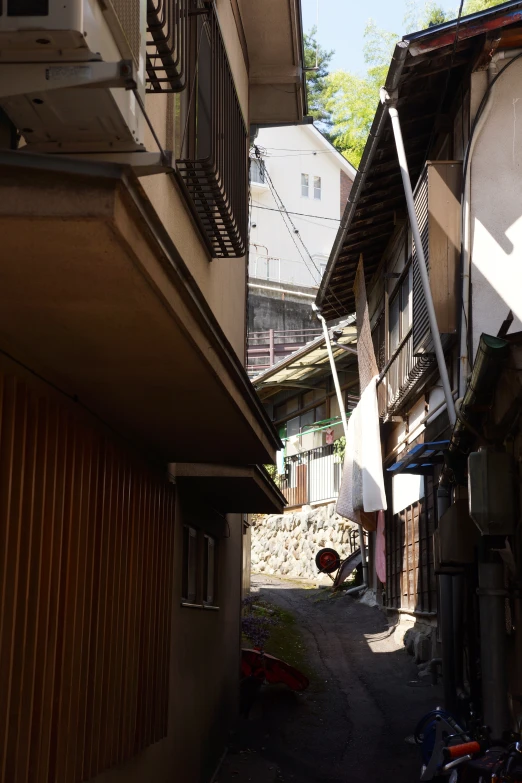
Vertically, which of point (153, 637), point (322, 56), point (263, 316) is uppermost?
point (322, 56)

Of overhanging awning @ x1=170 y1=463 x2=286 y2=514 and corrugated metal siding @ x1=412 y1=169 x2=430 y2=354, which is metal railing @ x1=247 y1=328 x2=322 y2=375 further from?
overhanging awning @ x1=170 y1=463 x2=286 y2=514

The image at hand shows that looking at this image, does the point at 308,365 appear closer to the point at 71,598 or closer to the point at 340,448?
the point at 340,448

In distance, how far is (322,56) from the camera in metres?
51.6

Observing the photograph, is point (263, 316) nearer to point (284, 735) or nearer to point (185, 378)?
point (284, 735)

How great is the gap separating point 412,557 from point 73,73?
16489mm

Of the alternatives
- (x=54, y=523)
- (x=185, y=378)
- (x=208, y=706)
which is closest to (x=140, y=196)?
(x=185, y=378)

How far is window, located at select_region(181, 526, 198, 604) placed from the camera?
984 cm

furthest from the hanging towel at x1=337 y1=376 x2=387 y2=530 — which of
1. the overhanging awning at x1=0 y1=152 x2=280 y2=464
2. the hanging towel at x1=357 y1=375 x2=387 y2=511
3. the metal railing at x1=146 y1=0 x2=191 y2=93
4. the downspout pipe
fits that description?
the metal railing at x1=146 y1=0 x2=191 y2=93

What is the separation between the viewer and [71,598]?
556cm

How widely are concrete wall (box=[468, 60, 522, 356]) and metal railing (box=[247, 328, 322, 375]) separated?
28212mm

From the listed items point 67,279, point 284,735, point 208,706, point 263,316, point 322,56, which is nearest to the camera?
point 67,279

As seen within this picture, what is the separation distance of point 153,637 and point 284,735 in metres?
6.11

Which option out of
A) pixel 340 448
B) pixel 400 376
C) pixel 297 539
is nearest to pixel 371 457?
pixel 400 376

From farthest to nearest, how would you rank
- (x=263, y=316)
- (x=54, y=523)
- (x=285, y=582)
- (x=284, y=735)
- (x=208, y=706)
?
1. (x=263, y=316)
2. (x=285, y=582)
3. (x=284, y=735)
4. (x=208, y=706)
5. (x=54, y=523)
